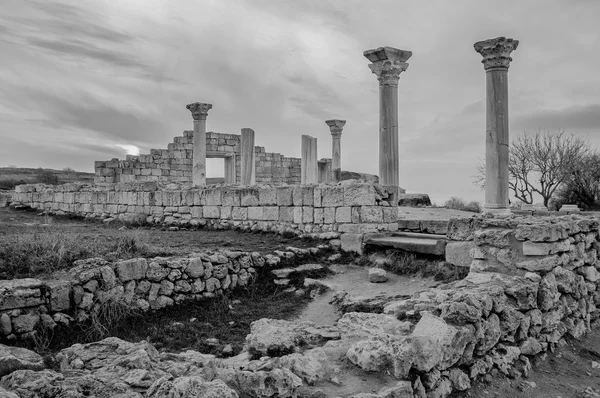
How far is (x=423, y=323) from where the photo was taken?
409 cm

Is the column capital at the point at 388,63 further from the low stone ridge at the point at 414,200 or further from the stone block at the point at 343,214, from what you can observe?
the low stone ridge at the point at 414,200

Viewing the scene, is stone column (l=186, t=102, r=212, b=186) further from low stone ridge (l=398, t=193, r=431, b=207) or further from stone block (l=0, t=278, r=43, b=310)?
stone block (l=0, t=278, r=43, b=310)

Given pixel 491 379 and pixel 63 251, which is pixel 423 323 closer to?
pixel 491 379

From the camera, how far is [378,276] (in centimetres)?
780

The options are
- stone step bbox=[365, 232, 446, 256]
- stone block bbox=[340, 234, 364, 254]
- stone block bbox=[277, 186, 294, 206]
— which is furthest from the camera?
stone block bbox=[277, 186, 294, 206]

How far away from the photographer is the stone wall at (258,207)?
31.7 ft

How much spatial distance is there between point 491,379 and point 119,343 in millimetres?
3389

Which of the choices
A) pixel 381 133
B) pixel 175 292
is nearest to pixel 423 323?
pixel 175 292

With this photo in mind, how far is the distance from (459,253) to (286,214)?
173 inches

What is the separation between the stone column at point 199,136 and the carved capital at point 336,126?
6995mm

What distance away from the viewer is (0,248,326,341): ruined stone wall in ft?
16.6

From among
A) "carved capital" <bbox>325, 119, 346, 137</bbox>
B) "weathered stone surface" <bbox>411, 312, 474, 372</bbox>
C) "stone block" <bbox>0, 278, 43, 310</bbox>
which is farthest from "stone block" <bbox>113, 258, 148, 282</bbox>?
"carved capital" <bbox>325, 119, 346, 137</bbox>

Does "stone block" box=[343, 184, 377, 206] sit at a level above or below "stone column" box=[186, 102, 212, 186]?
below

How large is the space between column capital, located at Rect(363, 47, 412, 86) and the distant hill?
2860 centimetres
